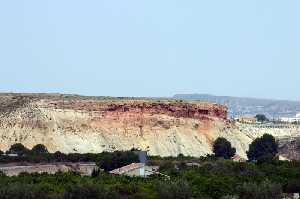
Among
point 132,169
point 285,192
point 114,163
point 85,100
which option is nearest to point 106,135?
point 85,100

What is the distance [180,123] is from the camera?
94500 mm

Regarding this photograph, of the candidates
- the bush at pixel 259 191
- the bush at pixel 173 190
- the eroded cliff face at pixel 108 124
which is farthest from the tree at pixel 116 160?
the eroded cliff face at pixel 108 124

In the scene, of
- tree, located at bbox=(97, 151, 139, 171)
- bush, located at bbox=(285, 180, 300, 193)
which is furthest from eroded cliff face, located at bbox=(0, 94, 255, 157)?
bush, located at bbox=(285, 180, 300, 193)

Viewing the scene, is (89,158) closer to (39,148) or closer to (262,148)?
(39,148)

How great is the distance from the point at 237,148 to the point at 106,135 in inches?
674

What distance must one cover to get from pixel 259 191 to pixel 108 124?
49.4m

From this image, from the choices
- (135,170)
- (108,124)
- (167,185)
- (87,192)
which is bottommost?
(135,170)

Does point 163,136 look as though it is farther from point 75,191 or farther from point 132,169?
point 75,191

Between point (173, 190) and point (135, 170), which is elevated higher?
point (173, 190)

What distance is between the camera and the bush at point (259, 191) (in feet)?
136

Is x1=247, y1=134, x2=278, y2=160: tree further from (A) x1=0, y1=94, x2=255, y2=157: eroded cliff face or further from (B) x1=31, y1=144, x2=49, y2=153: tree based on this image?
(B) x1=31, y1=144, x2=49, y2=153: tree

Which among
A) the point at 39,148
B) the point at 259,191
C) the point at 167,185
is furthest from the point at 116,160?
the point at 259,191

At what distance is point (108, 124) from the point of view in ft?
296

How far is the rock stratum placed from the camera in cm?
8688
